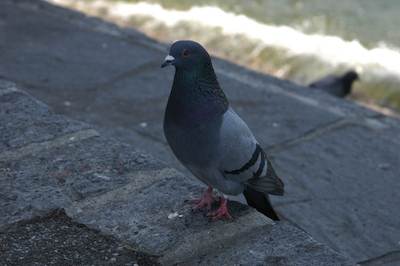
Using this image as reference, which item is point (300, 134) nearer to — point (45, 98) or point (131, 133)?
point (131, 133)

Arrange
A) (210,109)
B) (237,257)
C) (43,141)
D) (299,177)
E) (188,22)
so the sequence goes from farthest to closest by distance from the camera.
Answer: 1. (188,22)
2. (299,177)
3. (43,141)
4. (210,109)
5. (237,257)

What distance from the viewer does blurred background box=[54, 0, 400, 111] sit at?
27.4 ft

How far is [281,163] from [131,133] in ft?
2.73

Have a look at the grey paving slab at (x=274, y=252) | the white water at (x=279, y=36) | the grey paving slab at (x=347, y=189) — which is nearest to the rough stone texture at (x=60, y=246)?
the grey paving slab at (x=274, y=252)

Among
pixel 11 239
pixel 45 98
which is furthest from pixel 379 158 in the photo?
pixel 11 239

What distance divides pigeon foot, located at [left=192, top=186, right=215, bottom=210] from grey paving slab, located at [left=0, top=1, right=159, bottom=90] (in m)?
2.25

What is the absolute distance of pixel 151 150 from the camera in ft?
14.6

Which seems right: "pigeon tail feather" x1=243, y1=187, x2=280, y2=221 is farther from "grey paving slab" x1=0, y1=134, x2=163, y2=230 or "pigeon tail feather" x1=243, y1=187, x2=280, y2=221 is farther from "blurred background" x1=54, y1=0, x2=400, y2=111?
"blurred background" x1=54, y1=0, x2=400, y2=111

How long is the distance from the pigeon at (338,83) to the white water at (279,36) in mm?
593

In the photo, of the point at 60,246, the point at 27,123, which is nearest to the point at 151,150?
the point at 27,123

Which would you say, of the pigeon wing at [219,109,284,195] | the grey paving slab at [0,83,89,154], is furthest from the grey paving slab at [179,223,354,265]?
the grey paving slab at [0,83,89,154]

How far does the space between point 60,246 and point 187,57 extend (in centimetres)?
75

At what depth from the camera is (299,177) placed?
14.6 feet

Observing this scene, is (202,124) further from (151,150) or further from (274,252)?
(151,150)
